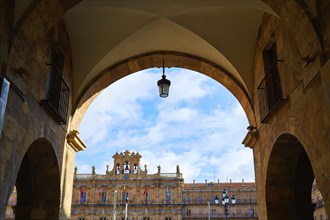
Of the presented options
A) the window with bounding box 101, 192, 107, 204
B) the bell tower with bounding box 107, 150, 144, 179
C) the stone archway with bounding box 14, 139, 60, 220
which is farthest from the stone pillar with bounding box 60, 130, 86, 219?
the bell tower with bounding box 107, 150, 144, 179

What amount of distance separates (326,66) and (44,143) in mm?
4768

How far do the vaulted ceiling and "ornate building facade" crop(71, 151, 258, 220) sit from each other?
4010cm

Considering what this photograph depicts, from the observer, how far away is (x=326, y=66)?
4.27 m

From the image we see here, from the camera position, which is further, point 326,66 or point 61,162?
point 61,162

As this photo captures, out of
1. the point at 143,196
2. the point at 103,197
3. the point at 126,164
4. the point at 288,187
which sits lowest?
the point at 288,187

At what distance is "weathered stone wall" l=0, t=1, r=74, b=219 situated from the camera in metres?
4.56

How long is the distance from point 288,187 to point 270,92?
1954mm

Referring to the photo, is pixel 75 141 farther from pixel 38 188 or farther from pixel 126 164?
pixel 126 164

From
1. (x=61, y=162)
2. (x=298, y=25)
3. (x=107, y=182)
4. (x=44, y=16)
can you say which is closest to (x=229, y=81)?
(x=298, y=25)

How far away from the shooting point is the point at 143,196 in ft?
158

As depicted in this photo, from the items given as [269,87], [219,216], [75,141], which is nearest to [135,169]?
[219,216]

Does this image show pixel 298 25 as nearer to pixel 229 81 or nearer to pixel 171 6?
pixel 171 6

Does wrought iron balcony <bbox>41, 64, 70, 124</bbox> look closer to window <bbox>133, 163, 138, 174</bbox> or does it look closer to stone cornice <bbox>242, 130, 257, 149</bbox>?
stone cornice <bbox>242, 130, 257, 149</bbox>

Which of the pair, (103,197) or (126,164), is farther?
(126,164)
